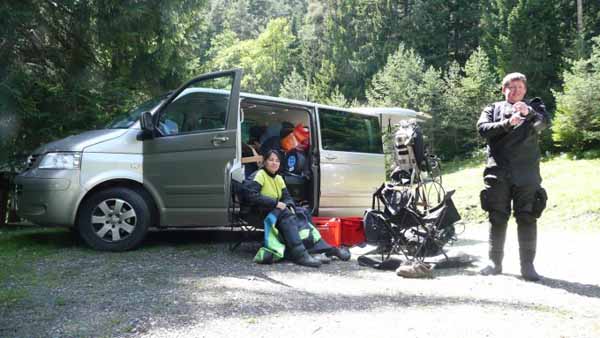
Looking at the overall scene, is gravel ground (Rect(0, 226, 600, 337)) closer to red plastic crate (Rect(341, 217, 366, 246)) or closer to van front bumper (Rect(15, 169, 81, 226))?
van front bumper (Rect(15, 169, 81, 226))

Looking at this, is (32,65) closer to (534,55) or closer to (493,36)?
(534,55)

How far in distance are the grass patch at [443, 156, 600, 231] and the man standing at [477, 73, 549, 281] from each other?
3.96 meters

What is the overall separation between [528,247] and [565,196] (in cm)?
581

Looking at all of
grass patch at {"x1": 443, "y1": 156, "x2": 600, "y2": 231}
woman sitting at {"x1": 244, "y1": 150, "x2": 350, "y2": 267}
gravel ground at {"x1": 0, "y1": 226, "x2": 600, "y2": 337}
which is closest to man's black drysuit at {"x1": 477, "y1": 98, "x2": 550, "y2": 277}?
gravel ground at {"x1": 0, "y1": 226, "x2": 600, "y2": 337}

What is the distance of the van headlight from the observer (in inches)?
213

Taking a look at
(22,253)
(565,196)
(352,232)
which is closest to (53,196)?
(22,253)

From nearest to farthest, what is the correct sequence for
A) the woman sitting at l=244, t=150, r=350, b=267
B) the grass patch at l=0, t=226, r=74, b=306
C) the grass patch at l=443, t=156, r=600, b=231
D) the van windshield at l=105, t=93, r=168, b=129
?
the grass patch at l=0, t=226, r=74, b=306, the woman sitting at l=244, t=150, r=350, b=267, the van windshield at l=105, t=93, r=168, b=129, the grass patch at l=443, t=156, r=600, b=231

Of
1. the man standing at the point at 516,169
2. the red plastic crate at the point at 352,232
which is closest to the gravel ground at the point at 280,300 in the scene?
the man standing at the point at 516,169

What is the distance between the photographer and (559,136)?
16.6m

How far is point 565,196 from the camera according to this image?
947cm

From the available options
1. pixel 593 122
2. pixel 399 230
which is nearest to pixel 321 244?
pixel 399 230

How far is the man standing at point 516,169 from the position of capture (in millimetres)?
4402

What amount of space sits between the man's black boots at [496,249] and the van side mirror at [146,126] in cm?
367

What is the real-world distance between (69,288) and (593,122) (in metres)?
16.3
